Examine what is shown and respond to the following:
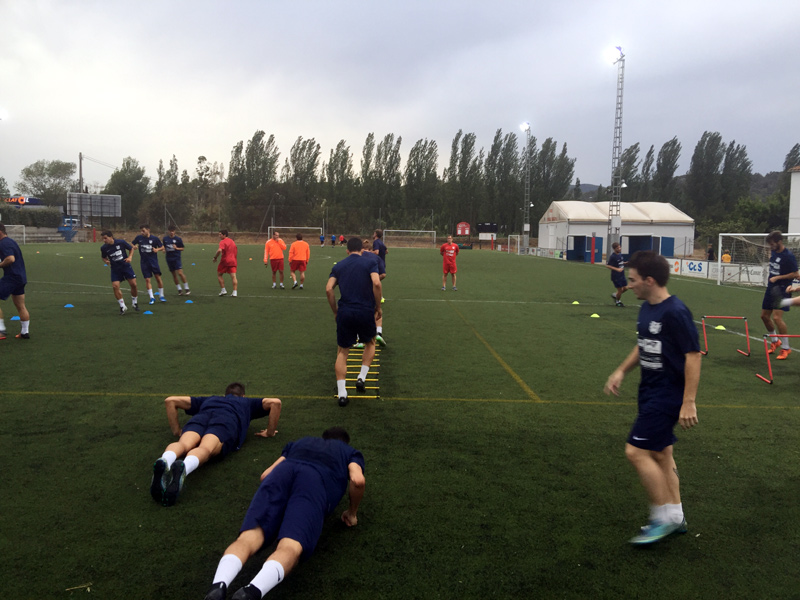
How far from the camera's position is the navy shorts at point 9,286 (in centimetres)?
930

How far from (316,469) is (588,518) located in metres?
1.93

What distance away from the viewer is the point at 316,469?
11.2 feet

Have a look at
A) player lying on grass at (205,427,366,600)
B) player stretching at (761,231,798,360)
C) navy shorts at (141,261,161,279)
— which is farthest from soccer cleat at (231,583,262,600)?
navy shorts at (141,261,161,279)

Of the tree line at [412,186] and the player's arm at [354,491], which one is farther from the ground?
the tree line at [412,186]

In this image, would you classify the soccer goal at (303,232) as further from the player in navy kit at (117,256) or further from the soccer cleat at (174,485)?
the soccer cleat at (174,485)

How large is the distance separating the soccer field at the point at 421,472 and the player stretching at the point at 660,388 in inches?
10.5

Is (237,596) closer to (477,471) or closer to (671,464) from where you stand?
(477,471)

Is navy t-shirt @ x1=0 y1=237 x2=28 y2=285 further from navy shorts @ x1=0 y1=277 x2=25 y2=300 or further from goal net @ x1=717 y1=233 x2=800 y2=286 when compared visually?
goal net @ x1=717 y1=233 x2=800 y2=286

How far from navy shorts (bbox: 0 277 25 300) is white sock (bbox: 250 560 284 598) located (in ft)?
28.4

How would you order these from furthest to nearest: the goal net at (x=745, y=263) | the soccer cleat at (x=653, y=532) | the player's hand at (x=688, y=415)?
the goal net at (x=745, y=263) → the soccer cleat at (x=653, y=532) → the player's hand at (x=688, y=415)

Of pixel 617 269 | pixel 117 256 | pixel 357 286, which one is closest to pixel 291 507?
pixel 357 286

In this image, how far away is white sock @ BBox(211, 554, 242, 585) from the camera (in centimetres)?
281

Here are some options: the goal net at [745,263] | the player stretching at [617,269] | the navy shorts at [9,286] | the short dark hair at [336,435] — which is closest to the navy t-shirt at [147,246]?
the navy shorts at [9,286]

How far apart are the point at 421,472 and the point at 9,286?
8.45 meters
